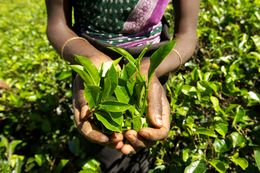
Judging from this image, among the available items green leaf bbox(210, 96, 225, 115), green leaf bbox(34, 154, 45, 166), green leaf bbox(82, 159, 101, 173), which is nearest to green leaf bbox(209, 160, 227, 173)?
green leaf bbox(210, 96, 225, 115)

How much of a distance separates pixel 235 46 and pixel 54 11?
92 cm

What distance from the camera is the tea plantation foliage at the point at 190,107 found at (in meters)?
1.60

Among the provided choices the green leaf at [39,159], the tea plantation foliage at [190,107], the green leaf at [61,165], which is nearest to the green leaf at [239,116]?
the tea plantation foliage at [190,107]

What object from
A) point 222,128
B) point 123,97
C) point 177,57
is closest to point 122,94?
point 123,97

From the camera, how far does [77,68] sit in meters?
1.26

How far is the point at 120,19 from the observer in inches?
62.0

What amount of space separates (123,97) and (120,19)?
412 millimetres

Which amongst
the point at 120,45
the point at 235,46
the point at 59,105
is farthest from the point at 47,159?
the point at 235,46

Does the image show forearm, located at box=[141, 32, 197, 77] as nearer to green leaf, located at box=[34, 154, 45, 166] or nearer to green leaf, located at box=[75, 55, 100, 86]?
green leaf, located at box=[75, 55, 100, 86]

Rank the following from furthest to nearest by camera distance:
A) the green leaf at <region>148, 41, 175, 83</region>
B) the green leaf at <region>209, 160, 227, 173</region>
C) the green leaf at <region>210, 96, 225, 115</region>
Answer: the green leaf at <region>210, 96, 225, 115</region> → the green leaf at <region>209, 160, 227, 173</region> → the green leaf at <region>148, 41, 175, 83</region>

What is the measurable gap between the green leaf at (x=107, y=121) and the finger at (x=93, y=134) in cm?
4

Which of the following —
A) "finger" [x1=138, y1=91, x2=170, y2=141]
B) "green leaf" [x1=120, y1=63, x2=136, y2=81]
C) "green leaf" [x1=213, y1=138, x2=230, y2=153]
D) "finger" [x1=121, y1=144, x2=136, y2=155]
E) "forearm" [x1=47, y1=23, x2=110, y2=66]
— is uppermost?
"green leaf" [x1=120, y1=63, x2=136, y2=81]

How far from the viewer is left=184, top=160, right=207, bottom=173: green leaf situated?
4.77 ft

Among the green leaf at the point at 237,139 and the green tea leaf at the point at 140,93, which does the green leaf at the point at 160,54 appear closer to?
the green tea leaf at the point at 140,93
